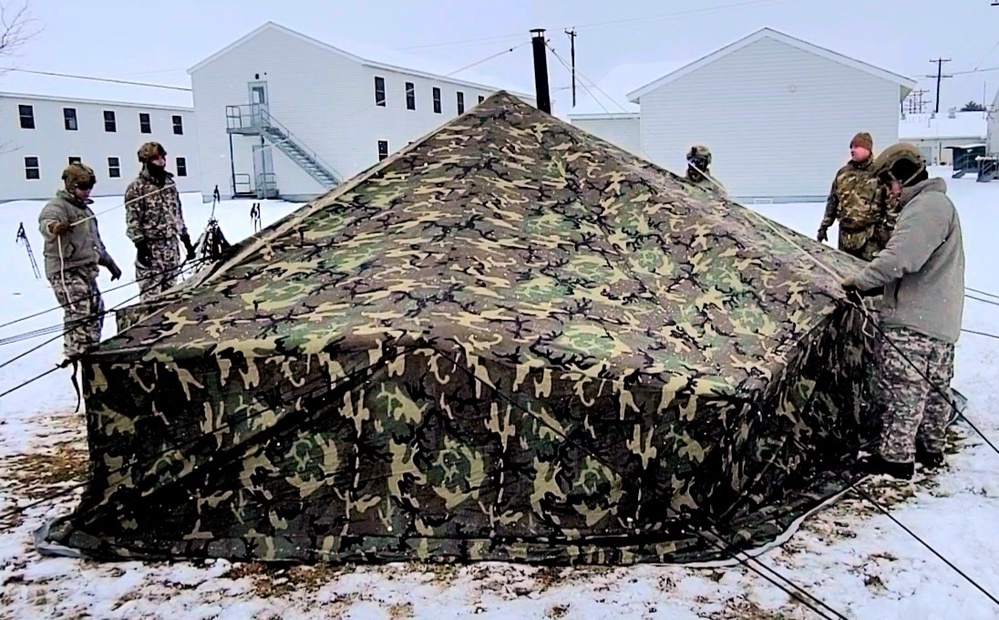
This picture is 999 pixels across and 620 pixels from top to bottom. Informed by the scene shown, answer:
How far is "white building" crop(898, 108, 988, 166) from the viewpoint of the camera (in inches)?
1537

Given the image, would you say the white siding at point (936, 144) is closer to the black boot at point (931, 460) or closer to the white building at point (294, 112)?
the white building at point (294, 112)

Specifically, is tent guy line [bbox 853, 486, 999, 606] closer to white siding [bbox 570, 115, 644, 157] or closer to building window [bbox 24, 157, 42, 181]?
white siding [bbox 570, 115, 644, 157]

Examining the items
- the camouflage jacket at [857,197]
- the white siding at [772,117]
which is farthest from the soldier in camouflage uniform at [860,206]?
the white siding at [772,117]

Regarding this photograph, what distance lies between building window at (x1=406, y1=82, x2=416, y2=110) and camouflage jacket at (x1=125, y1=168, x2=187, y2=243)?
1866cm

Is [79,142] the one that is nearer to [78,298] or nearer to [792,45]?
[792,45]

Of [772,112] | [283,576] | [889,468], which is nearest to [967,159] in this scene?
[772,112]

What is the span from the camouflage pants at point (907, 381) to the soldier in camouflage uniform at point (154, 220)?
4.61 m

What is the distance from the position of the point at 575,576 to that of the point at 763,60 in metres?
19.4

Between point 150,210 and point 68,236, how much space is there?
2.26 feet

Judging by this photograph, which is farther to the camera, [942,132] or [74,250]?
[942,132]

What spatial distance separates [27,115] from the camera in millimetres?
26922

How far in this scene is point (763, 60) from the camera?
20.2 m

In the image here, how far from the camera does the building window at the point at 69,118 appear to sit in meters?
27.9

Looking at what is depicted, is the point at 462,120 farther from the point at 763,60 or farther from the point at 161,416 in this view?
the point at 763,60
